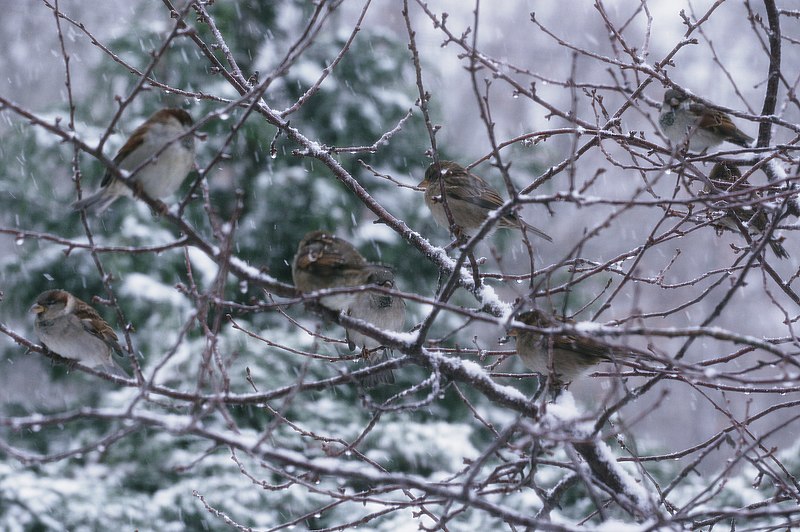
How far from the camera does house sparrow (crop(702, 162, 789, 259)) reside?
3.62 meters

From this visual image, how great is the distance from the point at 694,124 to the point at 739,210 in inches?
41.4

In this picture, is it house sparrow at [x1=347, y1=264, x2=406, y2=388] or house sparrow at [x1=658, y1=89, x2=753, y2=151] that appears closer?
house sparrow at [x1=658, y1=89, x2=753, y2=151]

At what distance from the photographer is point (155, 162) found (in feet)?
11.4

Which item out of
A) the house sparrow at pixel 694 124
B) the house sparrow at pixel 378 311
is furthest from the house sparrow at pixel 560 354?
the house sparrow at pixel 694 124

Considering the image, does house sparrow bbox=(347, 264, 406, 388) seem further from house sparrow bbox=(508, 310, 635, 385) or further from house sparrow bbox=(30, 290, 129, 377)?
house sparrow bbox=(30, 290, 129, 377)

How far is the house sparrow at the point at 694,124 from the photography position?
5.21m

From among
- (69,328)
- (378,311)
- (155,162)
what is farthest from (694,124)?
(69,328)

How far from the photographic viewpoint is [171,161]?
12.1ft

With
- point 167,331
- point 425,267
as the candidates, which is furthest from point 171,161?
point 425,267

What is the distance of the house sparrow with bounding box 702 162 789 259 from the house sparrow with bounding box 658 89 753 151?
0.62 feet

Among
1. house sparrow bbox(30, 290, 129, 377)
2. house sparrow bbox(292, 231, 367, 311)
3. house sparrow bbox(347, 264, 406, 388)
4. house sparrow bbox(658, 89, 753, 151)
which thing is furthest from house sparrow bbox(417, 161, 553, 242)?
house sparrow bbox(30, 290, 129, 377)

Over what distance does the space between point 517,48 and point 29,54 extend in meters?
17.1

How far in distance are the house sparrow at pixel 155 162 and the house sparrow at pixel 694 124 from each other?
3226 mm

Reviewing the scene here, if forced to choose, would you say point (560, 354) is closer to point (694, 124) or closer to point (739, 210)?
point (739, 210)
